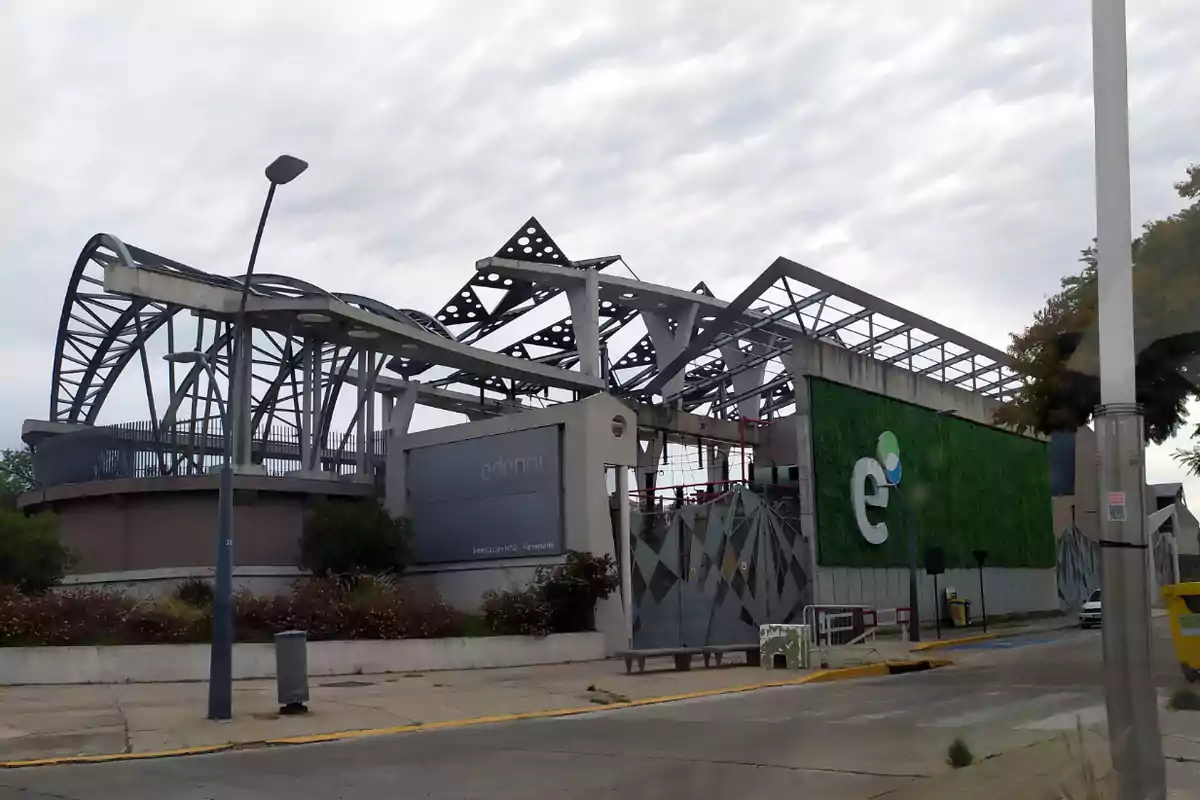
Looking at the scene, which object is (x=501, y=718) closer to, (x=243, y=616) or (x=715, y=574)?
(x=243, y=616)

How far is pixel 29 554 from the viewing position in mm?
24594

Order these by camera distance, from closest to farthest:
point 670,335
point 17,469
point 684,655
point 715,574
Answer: point 684,655
point 715,574
point 670,335
point 17,469

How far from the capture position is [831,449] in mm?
38812

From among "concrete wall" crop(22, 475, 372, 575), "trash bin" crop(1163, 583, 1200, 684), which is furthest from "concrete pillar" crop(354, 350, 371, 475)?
"trash bin" crop(1163, 583, 1200, 684)

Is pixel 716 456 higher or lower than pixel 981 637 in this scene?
higher

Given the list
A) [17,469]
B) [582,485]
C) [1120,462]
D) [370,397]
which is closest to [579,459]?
[582,485]

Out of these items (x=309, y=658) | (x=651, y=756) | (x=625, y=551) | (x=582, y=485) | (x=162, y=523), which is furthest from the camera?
(x=162, y=523)

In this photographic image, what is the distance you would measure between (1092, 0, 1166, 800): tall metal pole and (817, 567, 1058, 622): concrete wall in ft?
99.9

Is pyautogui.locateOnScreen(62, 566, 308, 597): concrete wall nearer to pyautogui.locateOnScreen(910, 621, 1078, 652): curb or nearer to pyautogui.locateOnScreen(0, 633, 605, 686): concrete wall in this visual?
pyautogui.locateOnScreen(0, 633, 605, 686): concrete wall

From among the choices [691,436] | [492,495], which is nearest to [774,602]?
[492,495]

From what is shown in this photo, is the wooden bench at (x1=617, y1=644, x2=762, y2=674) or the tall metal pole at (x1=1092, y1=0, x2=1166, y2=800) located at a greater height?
the tall metal pole at (x1=1092, y1=0, x2=1166, y2=800)

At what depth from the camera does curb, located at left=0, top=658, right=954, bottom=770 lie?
13.4m

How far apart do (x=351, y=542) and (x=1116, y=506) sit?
89.7 feet

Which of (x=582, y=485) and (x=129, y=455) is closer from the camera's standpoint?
(x=582, y=485)
